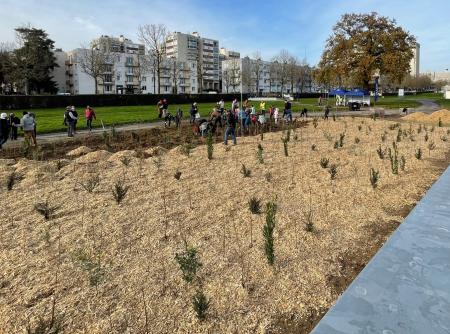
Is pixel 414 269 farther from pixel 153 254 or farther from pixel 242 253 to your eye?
pixel 153 254

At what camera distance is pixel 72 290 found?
426cm

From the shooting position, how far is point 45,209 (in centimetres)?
661

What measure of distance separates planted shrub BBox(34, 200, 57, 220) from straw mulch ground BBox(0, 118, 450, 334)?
10 cm

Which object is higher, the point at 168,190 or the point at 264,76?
the point at 264,76

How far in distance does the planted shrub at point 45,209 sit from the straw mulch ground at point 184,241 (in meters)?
0.10

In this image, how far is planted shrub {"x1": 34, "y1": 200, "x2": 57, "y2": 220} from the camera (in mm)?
6523

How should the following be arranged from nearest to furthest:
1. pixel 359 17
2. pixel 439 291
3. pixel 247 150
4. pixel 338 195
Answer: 1. pixel 439 291
2. pixel 338 195
3. pixel 247 150
4. pixel 359 17

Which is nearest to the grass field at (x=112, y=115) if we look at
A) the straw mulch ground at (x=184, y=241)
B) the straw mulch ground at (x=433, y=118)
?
the straw mulch ground at (x=433, y=118)

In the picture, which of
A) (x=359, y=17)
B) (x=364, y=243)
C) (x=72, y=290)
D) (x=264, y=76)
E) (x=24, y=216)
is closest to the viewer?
(x=72, y=290)

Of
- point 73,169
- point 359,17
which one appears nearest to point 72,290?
point 73,169

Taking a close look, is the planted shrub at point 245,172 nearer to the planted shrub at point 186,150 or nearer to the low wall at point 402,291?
the planted shrub at point 186,150

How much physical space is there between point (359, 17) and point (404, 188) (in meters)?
40.9

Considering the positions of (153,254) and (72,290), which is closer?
(72,290)

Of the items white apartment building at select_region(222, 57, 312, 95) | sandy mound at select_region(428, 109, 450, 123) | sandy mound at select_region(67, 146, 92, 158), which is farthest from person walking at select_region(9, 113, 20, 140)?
white apartment building at select_region(222, 57, 312, 95)
